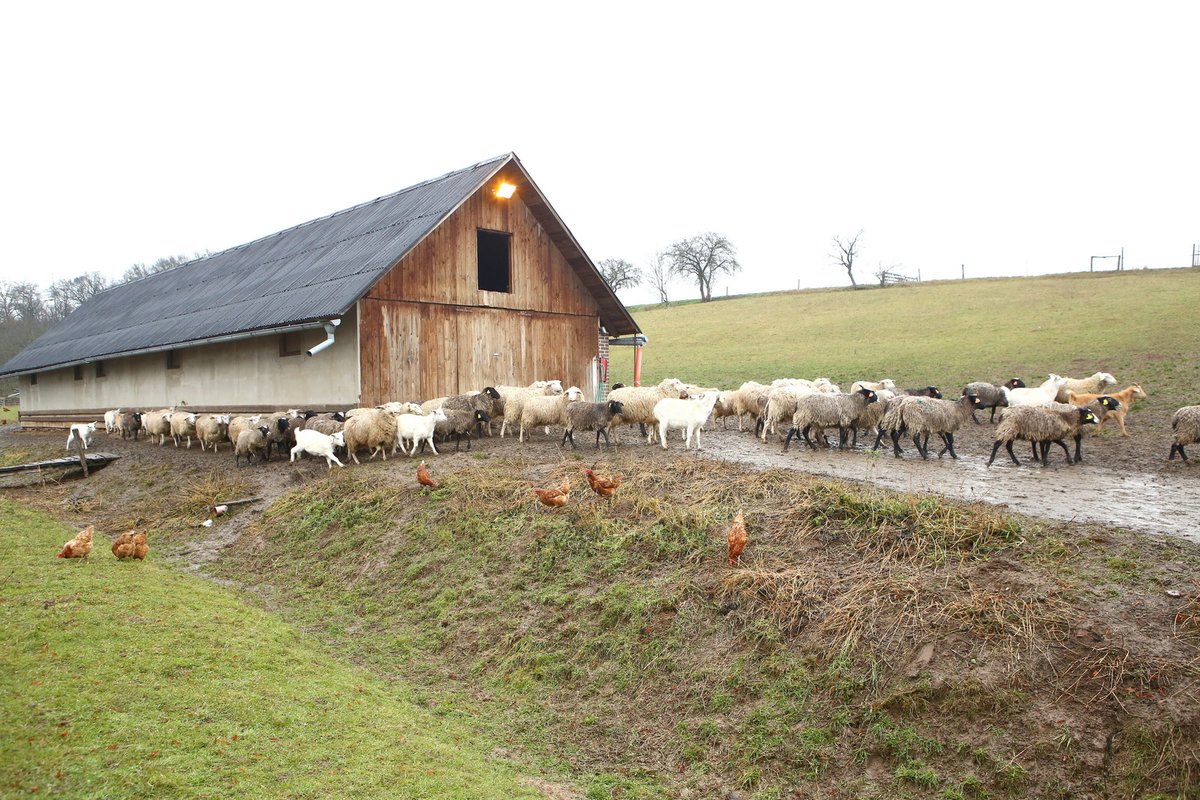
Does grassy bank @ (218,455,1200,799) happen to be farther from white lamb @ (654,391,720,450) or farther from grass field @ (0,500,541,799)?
white lamb @ (654,391,720,450)

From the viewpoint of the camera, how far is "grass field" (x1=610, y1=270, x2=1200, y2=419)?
2692cm

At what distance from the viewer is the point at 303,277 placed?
19891 millimetres

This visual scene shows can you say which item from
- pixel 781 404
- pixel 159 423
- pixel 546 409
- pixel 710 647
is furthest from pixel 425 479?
pixel 159 423

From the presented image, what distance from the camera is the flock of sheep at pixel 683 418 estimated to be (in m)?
12.4

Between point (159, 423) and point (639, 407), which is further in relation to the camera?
point (159, 423)

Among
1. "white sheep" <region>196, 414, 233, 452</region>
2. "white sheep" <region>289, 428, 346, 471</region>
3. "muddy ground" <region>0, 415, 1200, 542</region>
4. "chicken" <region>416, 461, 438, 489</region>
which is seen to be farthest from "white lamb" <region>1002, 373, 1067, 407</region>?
"white sheep" <region>196, 414, 233, 452</region>

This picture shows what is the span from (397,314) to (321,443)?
435 centimetres

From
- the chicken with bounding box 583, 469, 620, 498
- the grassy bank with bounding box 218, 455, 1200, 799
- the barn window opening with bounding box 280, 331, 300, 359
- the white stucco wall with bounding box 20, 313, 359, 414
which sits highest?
the barn window opening with bounding box 280, 331, 300, 359

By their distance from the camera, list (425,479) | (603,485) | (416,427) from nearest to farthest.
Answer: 1. (603,485)
2. (425,479)
3. (416,427)

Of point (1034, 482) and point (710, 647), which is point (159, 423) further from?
point (1034, 482)

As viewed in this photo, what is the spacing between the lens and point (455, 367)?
1841 cm

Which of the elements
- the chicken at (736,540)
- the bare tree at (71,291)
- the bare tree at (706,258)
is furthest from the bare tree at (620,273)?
the chicken at (736,540)

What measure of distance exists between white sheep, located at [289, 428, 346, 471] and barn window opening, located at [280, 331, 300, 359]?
176 inches

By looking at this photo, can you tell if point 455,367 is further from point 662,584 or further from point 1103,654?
point 1103,654
